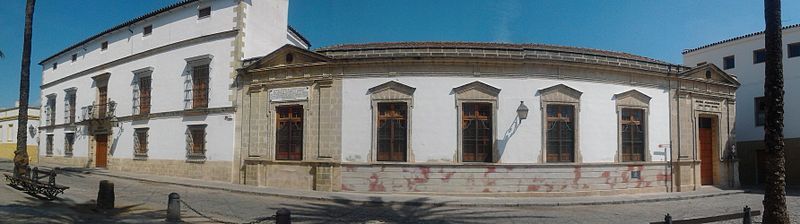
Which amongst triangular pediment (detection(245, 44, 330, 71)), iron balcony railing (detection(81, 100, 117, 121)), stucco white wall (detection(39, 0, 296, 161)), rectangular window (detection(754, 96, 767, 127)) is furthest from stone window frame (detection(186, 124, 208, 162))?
rectangular window (detection(754, 96, 767, 127))

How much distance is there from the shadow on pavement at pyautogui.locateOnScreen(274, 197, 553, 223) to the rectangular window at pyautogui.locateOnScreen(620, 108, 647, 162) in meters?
6.44

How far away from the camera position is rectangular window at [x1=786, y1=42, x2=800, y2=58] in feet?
65.0

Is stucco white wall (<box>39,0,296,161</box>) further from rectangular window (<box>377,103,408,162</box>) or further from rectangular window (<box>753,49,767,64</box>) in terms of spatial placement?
rectangular window (<box>753,49,767,64</box>)

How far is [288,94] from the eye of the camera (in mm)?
15336

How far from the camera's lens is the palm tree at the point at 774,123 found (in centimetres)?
774

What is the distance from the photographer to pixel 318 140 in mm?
14586

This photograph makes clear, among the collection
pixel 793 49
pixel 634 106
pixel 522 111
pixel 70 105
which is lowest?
pixel 522 111

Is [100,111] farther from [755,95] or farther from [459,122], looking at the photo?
[755,95]

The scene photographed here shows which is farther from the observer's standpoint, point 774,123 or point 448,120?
point 448,120

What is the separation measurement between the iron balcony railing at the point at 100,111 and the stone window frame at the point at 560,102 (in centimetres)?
1999

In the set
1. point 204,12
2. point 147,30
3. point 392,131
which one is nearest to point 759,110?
point 392,131

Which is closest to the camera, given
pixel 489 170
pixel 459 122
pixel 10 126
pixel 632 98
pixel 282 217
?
pixel 282 217

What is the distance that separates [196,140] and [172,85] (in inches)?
111

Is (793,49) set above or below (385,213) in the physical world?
above
